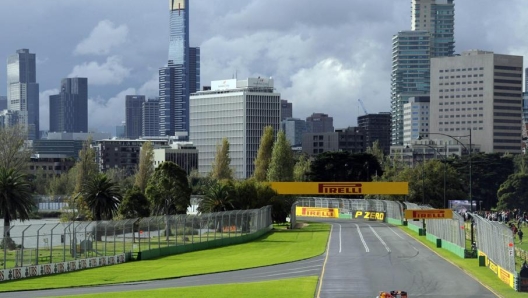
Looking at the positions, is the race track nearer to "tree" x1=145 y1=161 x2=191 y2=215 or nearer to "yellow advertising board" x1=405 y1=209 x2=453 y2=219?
"yellow advertising board" x1=405 y1=209 x2=453 y2=219

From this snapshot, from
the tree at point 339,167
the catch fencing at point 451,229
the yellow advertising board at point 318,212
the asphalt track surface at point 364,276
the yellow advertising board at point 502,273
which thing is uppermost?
the tree at point 339,167

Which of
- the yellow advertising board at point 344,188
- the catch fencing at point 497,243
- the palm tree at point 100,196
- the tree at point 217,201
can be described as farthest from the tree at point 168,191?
the catch fencing at point 497,243

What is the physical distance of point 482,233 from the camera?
6219 cm

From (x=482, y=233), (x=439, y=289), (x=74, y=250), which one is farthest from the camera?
(x=74, y=250)

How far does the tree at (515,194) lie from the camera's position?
6422 inches

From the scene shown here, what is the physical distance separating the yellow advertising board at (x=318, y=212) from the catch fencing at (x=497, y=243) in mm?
88741

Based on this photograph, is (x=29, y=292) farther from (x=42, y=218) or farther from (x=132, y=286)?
(x=42, y=218)

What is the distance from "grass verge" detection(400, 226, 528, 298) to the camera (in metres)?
47.8

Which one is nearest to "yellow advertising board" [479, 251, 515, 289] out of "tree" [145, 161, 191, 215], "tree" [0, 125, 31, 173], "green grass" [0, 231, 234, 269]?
"green grass" [0, 231, 234, 269]

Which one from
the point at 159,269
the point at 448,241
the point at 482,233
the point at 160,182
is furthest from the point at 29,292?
the point at 160,182

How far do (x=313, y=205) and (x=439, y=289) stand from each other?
113 m

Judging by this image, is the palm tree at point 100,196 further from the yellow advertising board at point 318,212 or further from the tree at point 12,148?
the tree at point 12,148

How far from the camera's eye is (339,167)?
644 feet

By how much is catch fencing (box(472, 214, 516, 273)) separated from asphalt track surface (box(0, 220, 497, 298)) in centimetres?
194
